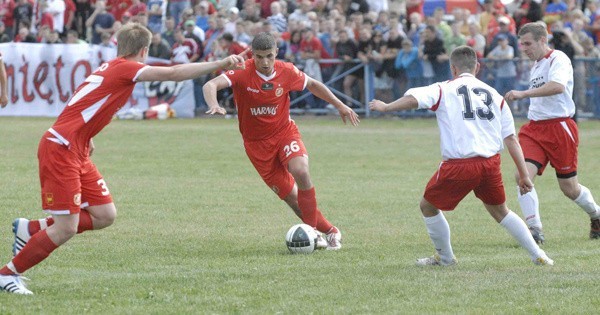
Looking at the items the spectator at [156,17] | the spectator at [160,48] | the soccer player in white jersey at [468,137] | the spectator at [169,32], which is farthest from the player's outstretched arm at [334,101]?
the spectator at [156,17]

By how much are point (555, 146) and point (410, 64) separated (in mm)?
13767

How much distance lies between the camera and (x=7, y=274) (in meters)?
8.08

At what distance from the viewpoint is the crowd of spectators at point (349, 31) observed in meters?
24.7

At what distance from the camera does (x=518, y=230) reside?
30.6 feet

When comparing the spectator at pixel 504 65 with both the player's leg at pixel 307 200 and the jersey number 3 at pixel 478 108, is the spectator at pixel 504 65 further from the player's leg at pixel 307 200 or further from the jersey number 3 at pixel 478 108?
the jersey number 3 at pixel 478 108

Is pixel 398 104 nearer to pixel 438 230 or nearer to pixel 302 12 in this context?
pixel 438 230

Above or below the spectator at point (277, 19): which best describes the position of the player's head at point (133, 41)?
above

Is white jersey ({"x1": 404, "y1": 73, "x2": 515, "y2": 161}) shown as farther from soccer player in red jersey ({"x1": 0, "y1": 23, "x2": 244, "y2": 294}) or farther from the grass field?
soccer player in red jersey ({"x1": 0, "y1": 23, "x2": 244, "y2": 294})

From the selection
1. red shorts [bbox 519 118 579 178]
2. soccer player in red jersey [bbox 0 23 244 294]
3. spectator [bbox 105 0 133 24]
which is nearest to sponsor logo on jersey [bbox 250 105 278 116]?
soccer player in red jersey [bbox 0 23 244 294]

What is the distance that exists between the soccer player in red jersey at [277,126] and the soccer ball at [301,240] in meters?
0.21

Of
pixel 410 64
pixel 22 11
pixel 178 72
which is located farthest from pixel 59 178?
pixel 22 11

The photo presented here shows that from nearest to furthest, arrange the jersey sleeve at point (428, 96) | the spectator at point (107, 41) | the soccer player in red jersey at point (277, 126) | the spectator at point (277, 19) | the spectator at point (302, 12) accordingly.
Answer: the jersey sleeve at point (428, 96), the soccer player in red jersey at point (277, 126), the spectator at point (107, 41), the spectator at point (277, 19), the spectator at point (302, 12)

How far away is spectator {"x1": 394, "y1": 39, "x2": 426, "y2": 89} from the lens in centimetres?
2503

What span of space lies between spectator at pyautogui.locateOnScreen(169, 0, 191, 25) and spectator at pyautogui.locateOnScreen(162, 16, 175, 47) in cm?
180
